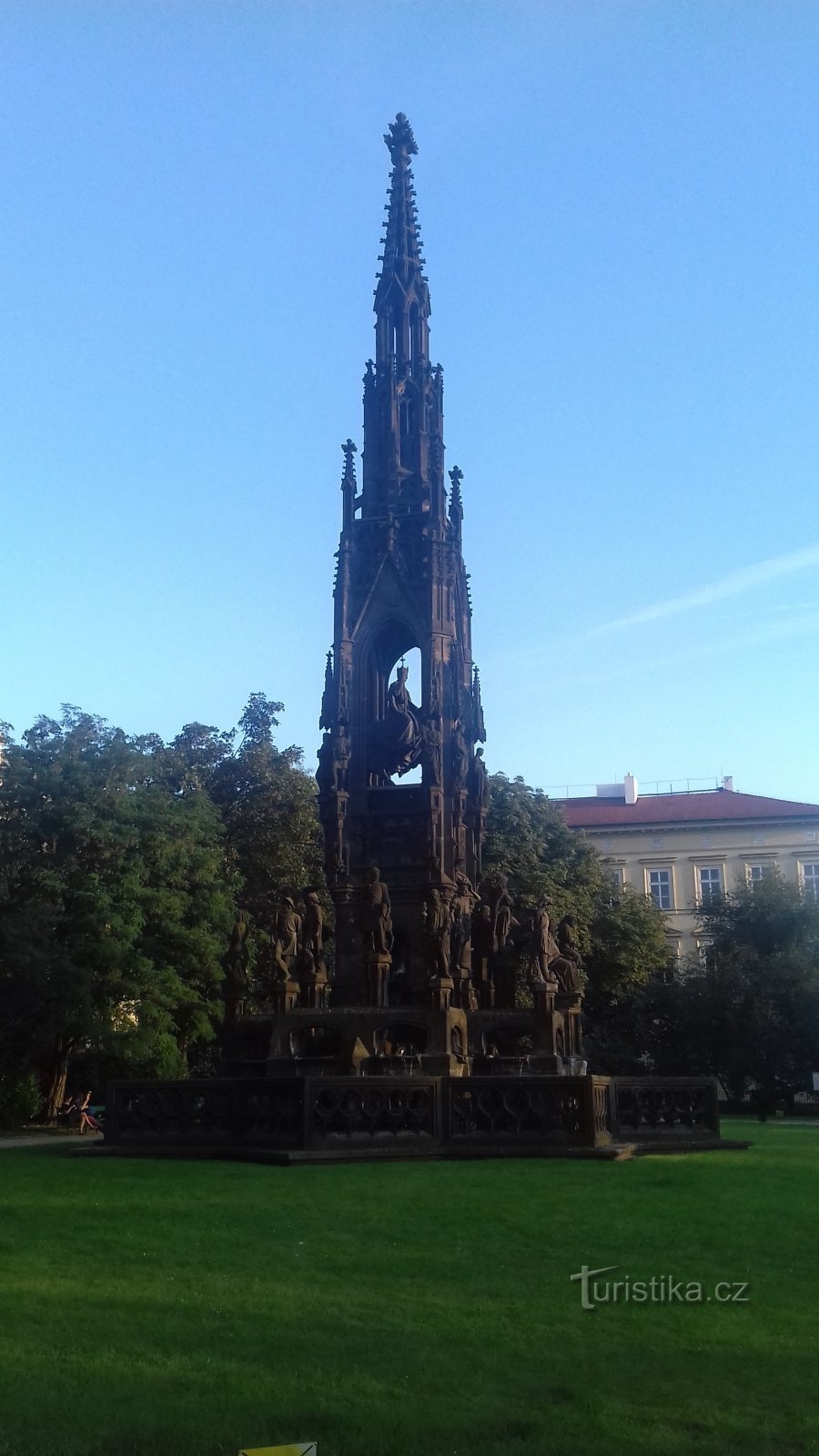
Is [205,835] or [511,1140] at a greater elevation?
[205,835]

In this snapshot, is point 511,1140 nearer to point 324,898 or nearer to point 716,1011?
point 324,898

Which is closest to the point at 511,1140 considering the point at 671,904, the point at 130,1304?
the point at 130,1304

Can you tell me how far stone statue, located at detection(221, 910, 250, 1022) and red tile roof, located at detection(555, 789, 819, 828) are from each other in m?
54.9

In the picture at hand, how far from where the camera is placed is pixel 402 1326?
8445 millimetres

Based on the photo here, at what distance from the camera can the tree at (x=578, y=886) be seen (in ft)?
163

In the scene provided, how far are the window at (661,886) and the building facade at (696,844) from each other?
55 millimetres

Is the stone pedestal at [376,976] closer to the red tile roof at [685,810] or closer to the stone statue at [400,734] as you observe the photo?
the stone statue at [400,734]

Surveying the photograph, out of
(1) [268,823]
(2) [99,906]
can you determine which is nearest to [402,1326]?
(2) [99,906]

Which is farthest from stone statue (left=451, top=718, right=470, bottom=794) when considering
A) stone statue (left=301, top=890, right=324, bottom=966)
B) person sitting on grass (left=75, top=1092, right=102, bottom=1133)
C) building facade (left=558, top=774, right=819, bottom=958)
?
building facade (left=558, top=774, right=819, bottom=958)

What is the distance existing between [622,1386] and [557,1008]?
20289 millimetres

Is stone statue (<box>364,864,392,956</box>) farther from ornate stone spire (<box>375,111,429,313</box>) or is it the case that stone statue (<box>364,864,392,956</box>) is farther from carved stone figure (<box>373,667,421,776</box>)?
ornate stone spire (<box>375,111,429,313</box>)

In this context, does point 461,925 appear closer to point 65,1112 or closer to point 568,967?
point 568,967

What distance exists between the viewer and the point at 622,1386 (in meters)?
7.05

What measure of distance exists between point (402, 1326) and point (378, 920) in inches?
694
